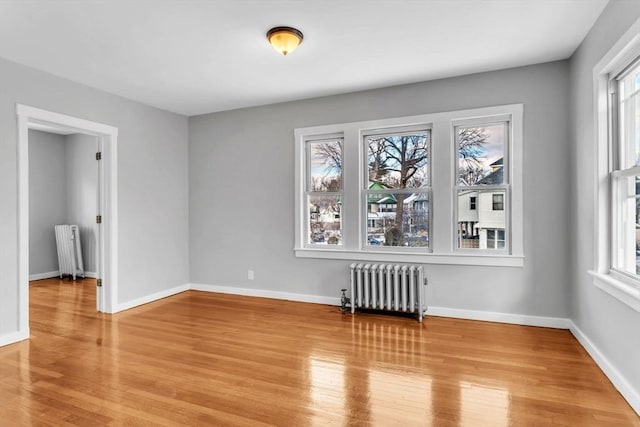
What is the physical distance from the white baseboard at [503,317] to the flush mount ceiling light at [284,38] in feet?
10.3

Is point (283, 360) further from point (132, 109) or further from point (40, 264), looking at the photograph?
point (40, 264)

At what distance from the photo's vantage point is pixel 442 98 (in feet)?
13.4

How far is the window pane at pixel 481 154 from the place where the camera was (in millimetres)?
3939

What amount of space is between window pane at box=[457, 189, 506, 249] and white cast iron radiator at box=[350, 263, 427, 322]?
2.14 feet

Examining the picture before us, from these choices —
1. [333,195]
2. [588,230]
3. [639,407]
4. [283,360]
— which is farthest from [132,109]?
[639,407]

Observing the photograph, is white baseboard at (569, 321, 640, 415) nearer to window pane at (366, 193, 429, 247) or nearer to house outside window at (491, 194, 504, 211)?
house outside window at (491, 194, 504, 211)

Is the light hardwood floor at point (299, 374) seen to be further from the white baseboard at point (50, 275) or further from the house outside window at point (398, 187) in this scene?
the white baseboard at point (50, 275)

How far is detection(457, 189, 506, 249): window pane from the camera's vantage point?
393 centimetres

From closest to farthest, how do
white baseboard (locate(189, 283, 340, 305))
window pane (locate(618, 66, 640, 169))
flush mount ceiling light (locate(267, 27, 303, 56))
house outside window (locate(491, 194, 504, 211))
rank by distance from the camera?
window pane (locate(618, 66, 640, 169)) → flush mount ceiling light (locate(267, 27, 303, 56)) → house outside window (locate(491, 194, 504, 211)) → white baseboard (locate(189, 283, 340, 305))

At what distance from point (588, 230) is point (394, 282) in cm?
188

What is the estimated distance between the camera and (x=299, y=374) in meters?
2.69

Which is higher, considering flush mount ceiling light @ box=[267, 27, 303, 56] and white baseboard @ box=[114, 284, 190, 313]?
flush mount ceiling light @ box=[267, 27, 303, 56]

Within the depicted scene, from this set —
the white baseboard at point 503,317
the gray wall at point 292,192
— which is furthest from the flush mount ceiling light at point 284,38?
the white baseboard at point 503,317

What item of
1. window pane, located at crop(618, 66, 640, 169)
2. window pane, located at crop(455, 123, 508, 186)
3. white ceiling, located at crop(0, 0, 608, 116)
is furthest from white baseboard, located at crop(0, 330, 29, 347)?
window pane, located at crop(618, 66, 640, 169)
